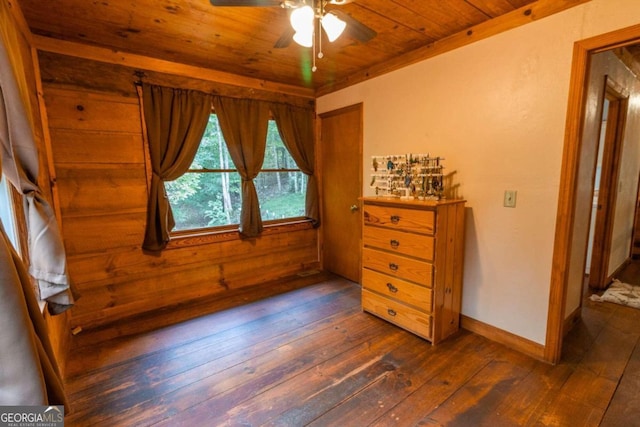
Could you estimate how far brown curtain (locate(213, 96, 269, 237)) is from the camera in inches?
120

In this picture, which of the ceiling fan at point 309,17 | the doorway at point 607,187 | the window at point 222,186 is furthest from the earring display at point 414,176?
the doorway at point 607,187

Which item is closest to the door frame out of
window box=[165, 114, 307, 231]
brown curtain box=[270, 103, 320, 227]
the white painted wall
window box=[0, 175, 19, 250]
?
the white painted wall

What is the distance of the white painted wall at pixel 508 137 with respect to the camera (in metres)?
1.81

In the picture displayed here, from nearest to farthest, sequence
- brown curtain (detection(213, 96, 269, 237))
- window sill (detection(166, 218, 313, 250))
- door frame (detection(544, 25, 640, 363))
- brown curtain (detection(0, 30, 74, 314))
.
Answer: brown curtain (detection(0, 30, 74, 314))
door frame (detection(544, 25, 640, 363))
window sill (detection(166, 218, 313, 250))
brown curtain (detection(213, 96, 269, 237))

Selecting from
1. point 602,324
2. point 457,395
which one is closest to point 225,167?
point 457,395

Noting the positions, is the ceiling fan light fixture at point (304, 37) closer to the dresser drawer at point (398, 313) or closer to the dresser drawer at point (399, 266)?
the dresser drawer at point (399, 266)

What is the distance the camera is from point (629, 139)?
305 cm

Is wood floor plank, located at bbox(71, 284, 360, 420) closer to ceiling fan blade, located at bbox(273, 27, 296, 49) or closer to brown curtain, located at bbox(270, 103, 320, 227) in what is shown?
brown curtain, located at bbox(270, 103, 320, 227)

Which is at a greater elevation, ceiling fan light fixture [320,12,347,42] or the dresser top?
ceiling fan light fixture [320,12,347,42]

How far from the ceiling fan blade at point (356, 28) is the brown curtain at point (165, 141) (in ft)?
5.87

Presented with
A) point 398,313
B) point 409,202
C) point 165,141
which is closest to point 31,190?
point 165,141

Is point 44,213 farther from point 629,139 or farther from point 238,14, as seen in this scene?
point 629,139

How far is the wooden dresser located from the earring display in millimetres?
181

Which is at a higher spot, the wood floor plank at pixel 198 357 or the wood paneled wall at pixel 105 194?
the wood paneled wall at pixel 105 194
